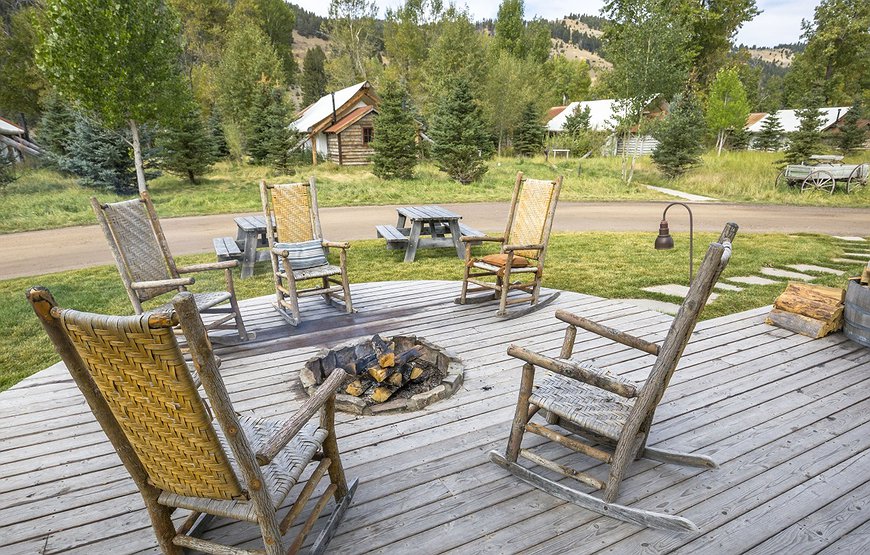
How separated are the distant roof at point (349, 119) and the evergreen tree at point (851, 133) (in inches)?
918

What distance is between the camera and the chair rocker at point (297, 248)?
409 cm

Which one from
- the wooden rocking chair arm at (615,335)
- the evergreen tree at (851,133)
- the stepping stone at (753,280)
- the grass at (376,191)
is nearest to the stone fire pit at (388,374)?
the wooden rocking chair arm at (615,335)

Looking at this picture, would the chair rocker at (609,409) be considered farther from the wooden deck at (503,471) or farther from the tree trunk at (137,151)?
the tree trunk at (137,151)

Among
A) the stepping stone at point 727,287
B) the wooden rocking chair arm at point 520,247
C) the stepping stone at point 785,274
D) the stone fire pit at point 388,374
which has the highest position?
the wooden rocking chair arm at point 520,247

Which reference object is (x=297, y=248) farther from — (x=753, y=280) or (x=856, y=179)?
(x=856, y=179)

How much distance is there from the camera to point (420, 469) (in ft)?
7.41

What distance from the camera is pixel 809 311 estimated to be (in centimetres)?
373

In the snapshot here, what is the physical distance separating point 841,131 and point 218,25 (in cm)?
3829

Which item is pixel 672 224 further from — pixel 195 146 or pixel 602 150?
pixel 602 150

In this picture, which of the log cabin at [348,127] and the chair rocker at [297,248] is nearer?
the chair rocker at [297,248]

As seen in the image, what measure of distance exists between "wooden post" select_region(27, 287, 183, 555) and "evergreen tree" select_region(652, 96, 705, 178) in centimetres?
1792

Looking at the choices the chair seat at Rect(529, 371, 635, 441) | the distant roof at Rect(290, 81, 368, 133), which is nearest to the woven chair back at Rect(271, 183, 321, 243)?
the chair seat at Rect(529, 371, 635, 441)

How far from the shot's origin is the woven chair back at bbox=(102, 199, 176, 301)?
10.8 ft

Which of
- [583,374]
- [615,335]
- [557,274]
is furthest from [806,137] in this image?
[583,374]
